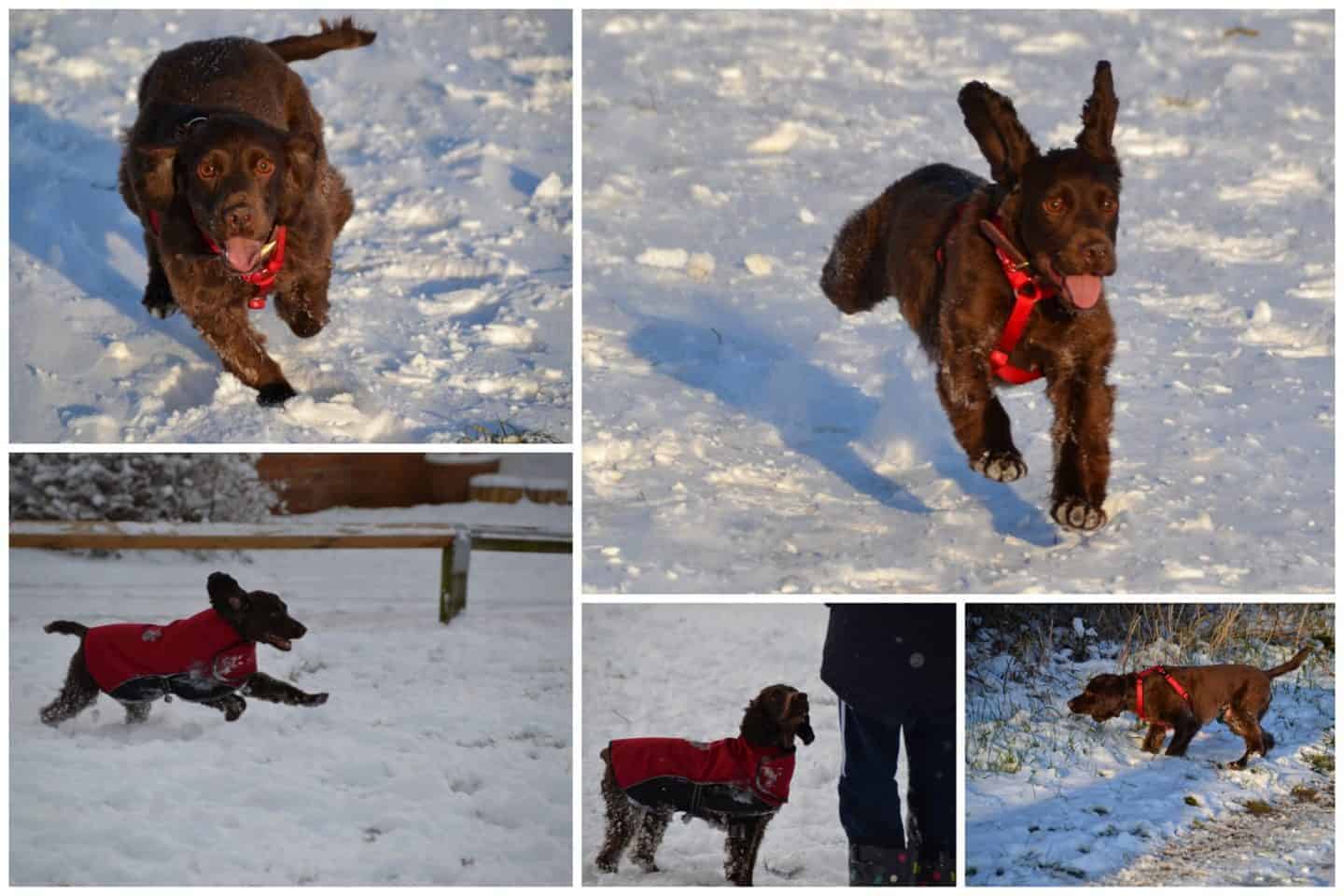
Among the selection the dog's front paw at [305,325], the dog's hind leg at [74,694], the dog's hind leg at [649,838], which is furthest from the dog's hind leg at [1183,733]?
the dog's hind leg at [74,694]

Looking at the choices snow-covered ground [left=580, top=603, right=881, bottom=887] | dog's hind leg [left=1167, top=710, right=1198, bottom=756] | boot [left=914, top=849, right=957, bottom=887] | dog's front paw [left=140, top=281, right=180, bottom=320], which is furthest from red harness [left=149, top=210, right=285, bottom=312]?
dog's hind leg [left=1167, top=710, right=1198, bottom=756]

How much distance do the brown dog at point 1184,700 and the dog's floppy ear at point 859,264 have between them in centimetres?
146

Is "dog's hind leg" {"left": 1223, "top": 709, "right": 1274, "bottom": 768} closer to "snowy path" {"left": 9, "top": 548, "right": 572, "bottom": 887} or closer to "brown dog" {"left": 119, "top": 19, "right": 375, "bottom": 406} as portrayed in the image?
"snowy path" {"left": 9, "top": 548, "right": 572, "bottom": 887}

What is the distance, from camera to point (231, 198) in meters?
3.54

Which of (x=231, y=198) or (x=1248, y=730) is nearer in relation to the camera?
(x=231, y=198)

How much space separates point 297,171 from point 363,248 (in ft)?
2.96

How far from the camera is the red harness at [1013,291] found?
3.44 meters

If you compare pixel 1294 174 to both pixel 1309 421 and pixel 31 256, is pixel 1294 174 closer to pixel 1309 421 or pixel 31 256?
pixel 1309 421

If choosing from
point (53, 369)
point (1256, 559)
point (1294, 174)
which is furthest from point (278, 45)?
point (1294, 174)

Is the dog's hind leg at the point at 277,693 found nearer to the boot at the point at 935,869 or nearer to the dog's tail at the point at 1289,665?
the boot at the point at 935,869

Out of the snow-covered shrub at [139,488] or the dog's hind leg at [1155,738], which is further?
the snow-covered shrub at [139,488]

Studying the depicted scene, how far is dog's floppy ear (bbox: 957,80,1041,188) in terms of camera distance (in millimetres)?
3393

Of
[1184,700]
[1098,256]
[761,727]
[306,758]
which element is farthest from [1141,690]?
[306,758]

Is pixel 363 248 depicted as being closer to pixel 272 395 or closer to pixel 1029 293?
pixel 272 395
